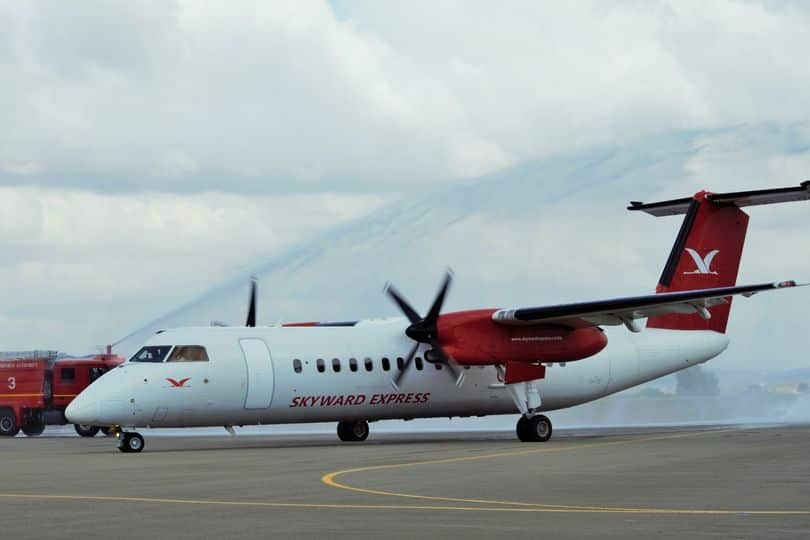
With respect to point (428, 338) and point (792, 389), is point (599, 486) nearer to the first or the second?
point (428, 338)

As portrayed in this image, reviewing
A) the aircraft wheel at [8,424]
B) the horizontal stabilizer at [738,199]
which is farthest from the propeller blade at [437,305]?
the aircraft wheel at [8,424]

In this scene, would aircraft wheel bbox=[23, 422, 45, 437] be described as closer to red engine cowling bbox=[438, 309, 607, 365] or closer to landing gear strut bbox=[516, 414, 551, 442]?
red engine cowling bbox=[438, 309, 607, 365]

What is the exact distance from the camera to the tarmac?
11.6 m

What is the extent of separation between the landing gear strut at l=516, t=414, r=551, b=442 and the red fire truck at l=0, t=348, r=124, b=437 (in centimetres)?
1654

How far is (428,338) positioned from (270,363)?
14.2 ft

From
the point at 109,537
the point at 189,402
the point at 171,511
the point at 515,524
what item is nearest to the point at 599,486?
the point at 515,524

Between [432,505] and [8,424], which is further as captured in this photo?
[8,424]

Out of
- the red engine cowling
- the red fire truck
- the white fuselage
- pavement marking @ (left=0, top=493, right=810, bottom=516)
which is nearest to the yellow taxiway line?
pavement marking @ (left=0, top=493, right=810, bottom=516)

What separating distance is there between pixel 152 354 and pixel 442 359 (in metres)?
7.17

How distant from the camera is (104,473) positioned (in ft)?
65.8

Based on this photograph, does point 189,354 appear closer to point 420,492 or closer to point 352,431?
point 352,431

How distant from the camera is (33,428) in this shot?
42688mm

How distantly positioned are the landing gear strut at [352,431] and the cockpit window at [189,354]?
5361 millimetres

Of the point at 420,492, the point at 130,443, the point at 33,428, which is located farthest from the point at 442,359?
the point at 33,428
